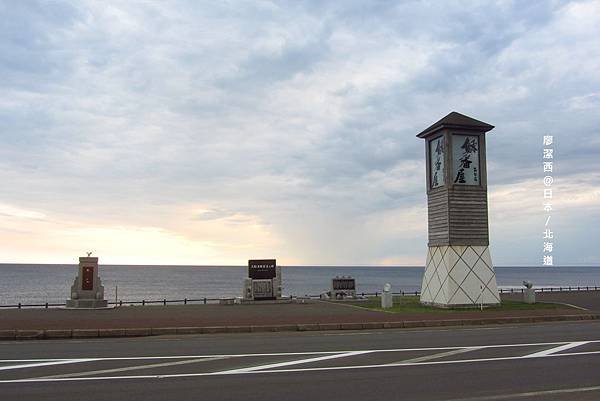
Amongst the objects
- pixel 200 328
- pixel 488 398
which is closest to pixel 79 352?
pixel 200 328

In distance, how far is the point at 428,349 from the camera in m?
14.4

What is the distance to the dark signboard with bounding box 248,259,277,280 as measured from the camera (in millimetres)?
36094

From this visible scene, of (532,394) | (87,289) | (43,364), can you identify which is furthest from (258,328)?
(87,289)

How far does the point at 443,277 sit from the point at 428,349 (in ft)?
52.7

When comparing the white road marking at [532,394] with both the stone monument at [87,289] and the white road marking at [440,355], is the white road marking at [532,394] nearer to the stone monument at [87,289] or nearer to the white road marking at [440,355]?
the white road marking at [440,355]

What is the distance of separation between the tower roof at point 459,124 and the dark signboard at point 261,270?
41.9ft

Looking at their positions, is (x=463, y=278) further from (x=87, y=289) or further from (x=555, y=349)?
(x=87, y=289)

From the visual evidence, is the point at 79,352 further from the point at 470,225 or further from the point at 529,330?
the point at 470,225

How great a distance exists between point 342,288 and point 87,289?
17.0 m

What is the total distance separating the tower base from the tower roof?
6.13 meters

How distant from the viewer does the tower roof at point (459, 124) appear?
99.5 ft

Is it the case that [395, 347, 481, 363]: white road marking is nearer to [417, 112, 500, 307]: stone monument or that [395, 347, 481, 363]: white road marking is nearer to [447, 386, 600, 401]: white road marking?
[447, 386, 600, 401]: white road marking

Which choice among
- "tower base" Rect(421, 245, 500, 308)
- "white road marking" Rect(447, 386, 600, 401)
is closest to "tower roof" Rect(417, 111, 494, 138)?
"tower base" Rect(421, 245, 500, 308)

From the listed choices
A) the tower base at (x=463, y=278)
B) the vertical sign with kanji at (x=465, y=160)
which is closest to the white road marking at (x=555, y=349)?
the tower base at (x=463, y=278)
